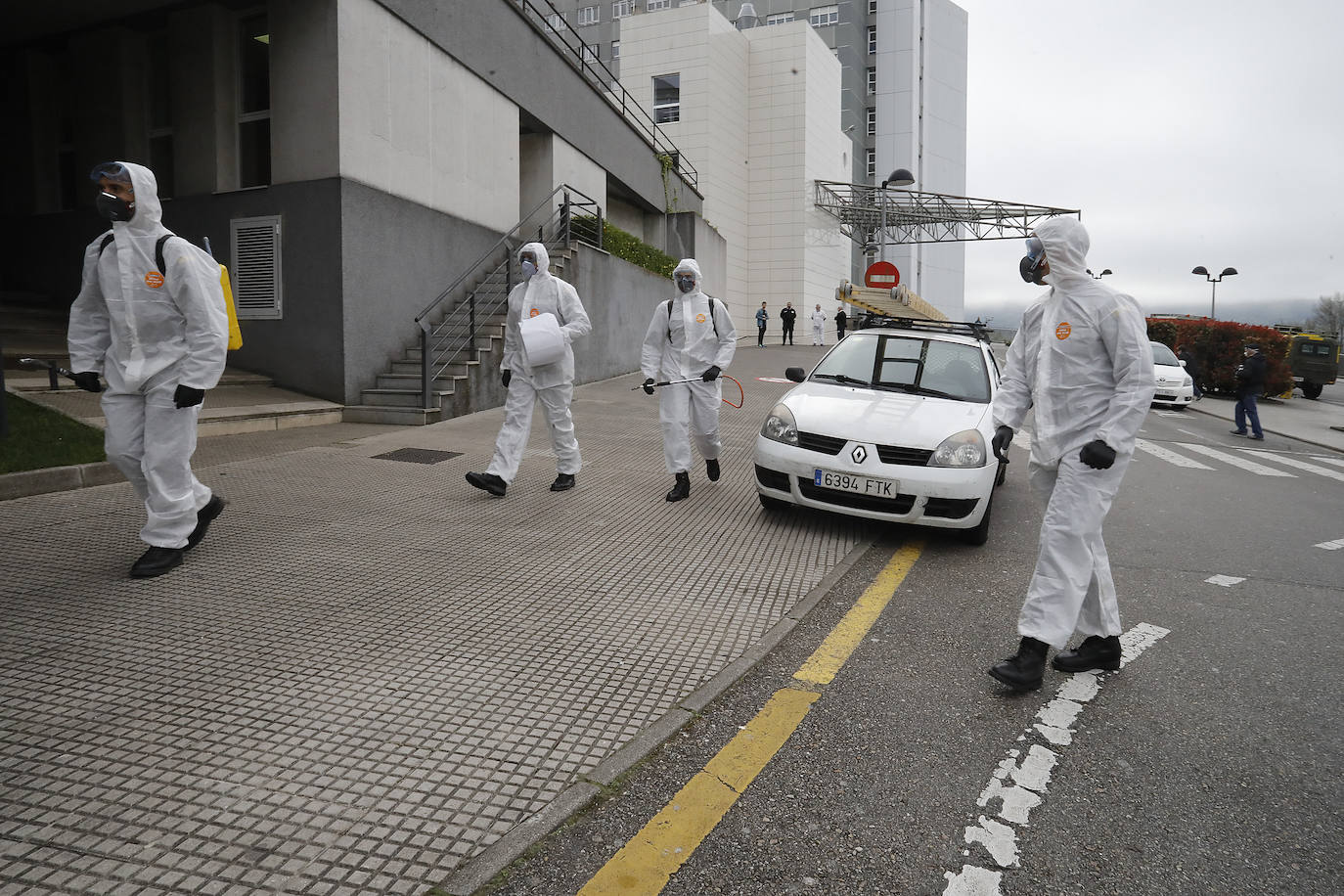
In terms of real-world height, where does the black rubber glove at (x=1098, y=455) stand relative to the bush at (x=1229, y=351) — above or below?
below

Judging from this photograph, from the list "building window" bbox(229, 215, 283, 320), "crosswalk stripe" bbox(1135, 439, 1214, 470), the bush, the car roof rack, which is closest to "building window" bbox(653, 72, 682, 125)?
the bush

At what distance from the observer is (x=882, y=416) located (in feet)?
20.4

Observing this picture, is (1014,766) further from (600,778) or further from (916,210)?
(916,210)

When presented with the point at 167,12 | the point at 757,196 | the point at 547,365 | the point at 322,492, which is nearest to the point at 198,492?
the point at 322,492

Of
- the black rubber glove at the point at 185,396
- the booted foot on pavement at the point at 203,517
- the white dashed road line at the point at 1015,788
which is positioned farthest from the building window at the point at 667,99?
the white dashed road line at the point at 1015,788

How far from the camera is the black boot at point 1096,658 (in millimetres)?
3816

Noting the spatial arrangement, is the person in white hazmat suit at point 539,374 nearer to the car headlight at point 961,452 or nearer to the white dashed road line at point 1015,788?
the car headlight at point 961,452

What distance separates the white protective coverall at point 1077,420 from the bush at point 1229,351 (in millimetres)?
22802

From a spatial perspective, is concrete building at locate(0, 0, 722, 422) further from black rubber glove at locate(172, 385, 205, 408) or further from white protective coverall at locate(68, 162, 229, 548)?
black rubber glove at locate(172, 385, 205, 408)

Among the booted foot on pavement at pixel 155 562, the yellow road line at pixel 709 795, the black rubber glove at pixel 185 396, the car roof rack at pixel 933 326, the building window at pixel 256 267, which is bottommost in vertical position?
the yellow road line at pixel 709 795

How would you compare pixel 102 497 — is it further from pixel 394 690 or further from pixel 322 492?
pixel 394 690

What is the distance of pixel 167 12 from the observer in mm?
12359

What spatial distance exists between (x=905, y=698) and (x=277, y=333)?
35.3ft

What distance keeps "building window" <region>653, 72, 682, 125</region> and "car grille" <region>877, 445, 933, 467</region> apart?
119 feet
